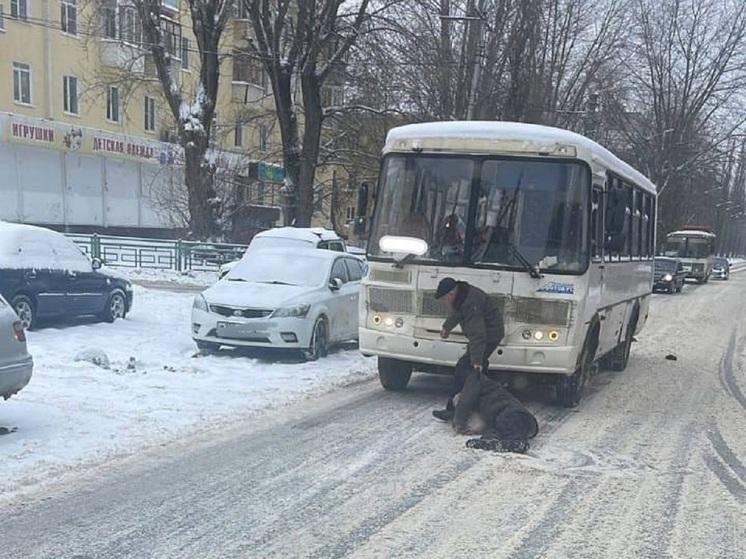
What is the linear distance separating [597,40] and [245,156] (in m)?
16.8

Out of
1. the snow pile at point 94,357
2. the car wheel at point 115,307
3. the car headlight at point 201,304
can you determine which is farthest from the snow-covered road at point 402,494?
the car wheel at point 115,307

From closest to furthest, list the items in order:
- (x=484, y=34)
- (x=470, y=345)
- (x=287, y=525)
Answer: (x=287, y=525) → (x=470, y=345) → (x=484, y=34)

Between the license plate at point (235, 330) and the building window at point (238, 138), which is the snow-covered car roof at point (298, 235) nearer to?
the license plate at point (235, 330)

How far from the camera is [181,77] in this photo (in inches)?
1640

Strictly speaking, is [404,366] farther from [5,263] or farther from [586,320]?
[5,263]

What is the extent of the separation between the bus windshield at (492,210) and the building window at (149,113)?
3435cm

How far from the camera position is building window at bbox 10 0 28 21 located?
32.6 metres

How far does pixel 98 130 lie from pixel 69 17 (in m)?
4.80

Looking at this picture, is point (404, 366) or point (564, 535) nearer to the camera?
point (564, 535)

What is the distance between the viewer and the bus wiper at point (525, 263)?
8.78 meters

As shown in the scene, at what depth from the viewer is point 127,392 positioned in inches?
366

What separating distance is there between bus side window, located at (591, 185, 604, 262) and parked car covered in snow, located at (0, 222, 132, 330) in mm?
8522

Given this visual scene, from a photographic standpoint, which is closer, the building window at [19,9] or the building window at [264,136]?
the building window at [264,136]

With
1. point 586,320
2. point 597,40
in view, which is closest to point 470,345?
point 586,320
